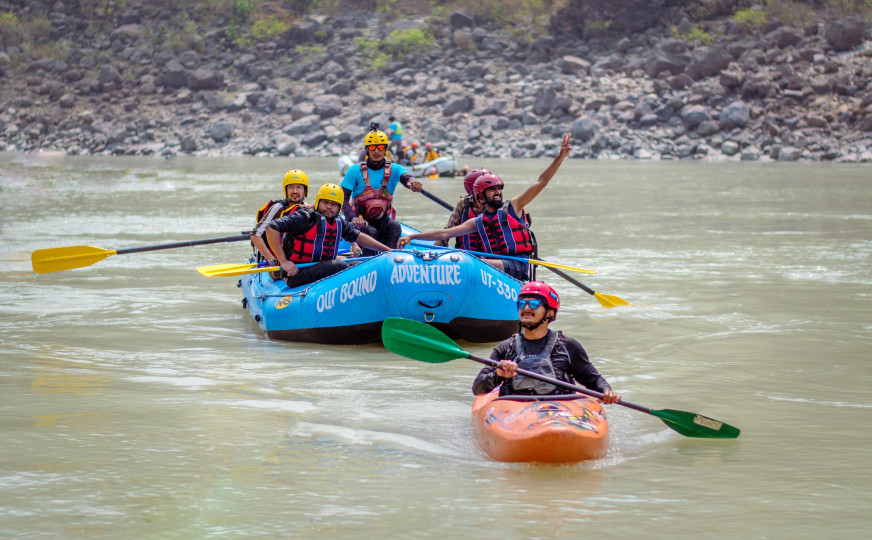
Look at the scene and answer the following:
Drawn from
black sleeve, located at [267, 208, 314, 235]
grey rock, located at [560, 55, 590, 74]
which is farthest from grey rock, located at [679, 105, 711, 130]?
black sleeve, located at [267, 208, 314, 235]

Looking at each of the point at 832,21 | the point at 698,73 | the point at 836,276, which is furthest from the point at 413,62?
the point at 836,276

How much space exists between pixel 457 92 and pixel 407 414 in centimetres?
4444

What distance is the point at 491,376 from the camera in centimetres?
566

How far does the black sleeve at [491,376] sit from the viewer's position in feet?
18.6

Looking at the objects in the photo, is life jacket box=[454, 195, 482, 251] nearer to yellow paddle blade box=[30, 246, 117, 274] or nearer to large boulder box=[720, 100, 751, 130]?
yellow paddle blade box=[30, 246, 117, 274]

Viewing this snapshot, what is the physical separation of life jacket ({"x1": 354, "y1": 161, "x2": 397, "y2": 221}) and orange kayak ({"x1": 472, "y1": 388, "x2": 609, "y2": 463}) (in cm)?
496

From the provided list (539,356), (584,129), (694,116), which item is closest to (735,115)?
(694,116)

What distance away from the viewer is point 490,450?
542 cm

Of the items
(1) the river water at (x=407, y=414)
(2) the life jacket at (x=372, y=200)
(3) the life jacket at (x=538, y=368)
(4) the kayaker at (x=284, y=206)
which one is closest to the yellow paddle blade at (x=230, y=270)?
(4) the kayaker at (x=284, y=206)

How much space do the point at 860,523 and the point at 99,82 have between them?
186 feet

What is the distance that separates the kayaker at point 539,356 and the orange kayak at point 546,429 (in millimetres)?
159

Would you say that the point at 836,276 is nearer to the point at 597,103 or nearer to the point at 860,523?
the point at 860,523

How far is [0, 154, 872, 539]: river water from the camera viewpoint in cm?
466

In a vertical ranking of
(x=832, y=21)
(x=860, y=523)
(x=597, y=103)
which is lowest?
(x=860, y=523)
